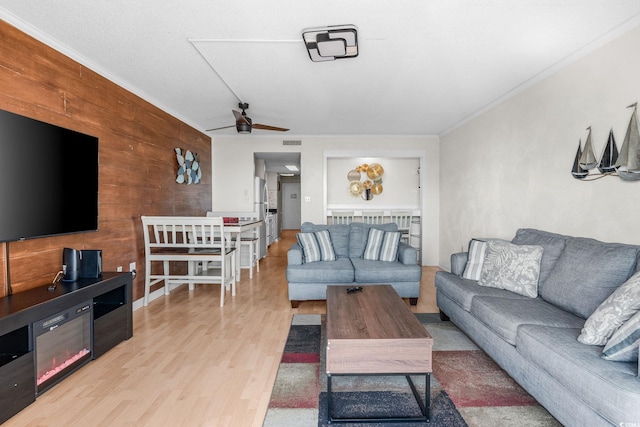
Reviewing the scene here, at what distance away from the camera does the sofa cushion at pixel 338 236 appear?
13.4ft

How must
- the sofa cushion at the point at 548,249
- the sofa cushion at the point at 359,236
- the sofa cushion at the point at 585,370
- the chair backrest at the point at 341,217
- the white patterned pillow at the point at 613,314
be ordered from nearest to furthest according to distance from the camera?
1. the sofa cushion at the point at 585,370
2. the white patterned pillow at the point at 613,314
3. the sofa cushion at the point at 548,249
4. the sofa cushion at the point at 359,236
5. the chair backrest at the point at 341,217

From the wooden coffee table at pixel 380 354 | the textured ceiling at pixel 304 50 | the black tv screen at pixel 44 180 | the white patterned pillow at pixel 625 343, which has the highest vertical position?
the textured ceiling at pixel 304 50

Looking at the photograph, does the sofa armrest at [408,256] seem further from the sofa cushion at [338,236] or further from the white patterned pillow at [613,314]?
the white patterned pillow at [613,314]

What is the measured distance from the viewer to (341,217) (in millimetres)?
6570

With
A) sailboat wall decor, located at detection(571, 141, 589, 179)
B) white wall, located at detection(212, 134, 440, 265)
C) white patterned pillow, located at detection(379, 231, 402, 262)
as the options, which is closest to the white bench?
white patterned pillow, located at detection(379, 231, 402, 262)

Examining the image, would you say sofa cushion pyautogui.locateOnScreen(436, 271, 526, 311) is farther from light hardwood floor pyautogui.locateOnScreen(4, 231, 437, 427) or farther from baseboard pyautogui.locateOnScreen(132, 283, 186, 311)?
baseboard pyautogui.locateOnScreen(132, 283, 186, 311)

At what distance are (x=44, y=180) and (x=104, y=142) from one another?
0.95 meters

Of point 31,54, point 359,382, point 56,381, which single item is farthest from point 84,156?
point 359,382

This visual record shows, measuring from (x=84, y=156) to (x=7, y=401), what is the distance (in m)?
1.69

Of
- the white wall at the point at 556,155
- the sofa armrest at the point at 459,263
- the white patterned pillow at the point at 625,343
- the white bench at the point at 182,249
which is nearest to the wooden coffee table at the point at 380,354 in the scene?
the white patterned pillow at the point at 625,343

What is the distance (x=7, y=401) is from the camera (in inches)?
65.4

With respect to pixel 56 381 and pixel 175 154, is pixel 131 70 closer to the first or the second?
pixel 175 154

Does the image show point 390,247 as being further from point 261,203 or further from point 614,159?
point 261,203

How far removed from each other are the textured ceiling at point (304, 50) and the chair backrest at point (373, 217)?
9.26 feet
